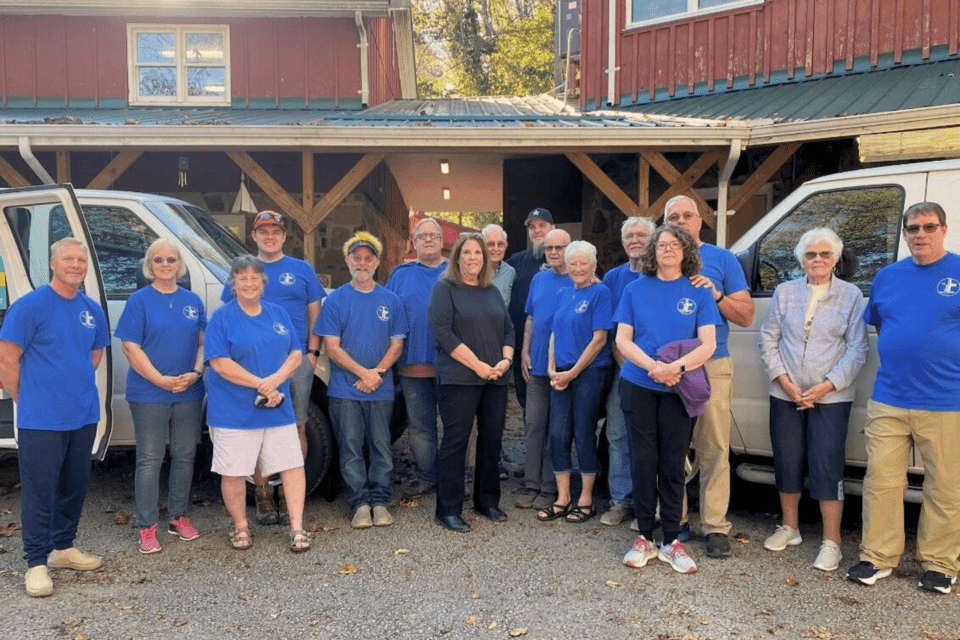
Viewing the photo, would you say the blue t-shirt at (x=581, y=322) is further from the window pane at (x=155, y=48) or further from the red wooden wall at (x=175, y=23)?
the window pane at (x=155, y=48)

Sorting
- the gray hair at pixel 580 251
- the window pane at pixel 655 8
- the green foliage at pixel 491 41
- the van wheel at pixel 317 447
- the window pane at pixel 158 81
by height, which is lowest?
the van wheel at pixel 317 447

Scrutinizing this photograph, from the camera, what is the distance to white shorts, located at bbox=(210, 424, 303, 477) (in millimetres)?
4234

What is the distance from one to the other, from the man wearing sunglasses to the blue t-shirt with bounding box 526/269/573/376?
136 cm

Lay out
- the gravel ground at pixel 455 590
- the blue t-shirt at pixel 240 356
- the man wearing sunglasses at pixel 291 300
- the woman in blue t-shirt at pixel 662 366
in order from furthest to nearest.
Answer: the man wearing sunglasses at pixel 291 300, the blue t-shirt at pixel 240 356, the woman in blue t-shirt at pixel 662 366, the gravel ground at pixel 455 590

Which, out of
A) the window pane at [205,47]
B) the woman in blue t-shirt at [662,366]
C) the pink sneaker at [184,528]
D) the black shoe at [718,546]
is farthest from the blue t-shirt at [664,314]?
the window pane at [205,47]

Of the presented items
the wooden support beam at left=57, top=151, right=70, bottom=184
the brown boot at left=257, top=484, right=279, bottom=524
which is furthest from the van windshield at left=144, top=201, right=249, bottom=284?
the wooden support beam at left=57, top=151, right=70, bottom=184

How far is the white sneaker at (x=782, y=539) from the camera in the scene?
4277mm

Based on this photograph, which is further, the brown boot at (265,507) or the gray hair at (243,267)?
the brown boot at (265,507)

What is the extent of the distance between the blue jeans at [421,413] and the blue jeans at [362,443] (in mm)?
259

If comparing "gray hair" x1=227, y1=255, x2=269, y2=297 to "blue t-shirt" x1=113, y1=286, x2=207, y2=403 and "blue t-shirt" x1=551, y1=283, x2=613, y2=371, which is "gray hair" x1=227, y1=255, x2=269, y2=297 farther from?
"blue t-shirt" x1=551, y1=283, x2=613, y2=371

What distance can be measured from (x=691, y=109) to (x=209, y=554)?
8235mm

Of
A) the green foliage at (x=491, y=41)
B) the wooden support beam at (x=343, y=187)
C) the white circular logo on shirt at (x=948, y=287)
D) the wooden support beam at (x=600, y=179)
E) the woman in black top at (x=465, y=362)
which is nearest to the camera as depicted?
the white circular logo on shirt at (x=948, y=287)

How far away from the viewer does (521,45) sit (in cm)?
3225

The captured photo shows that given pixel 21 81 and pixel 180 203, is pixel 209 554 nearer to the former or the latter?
pixel 180 203
